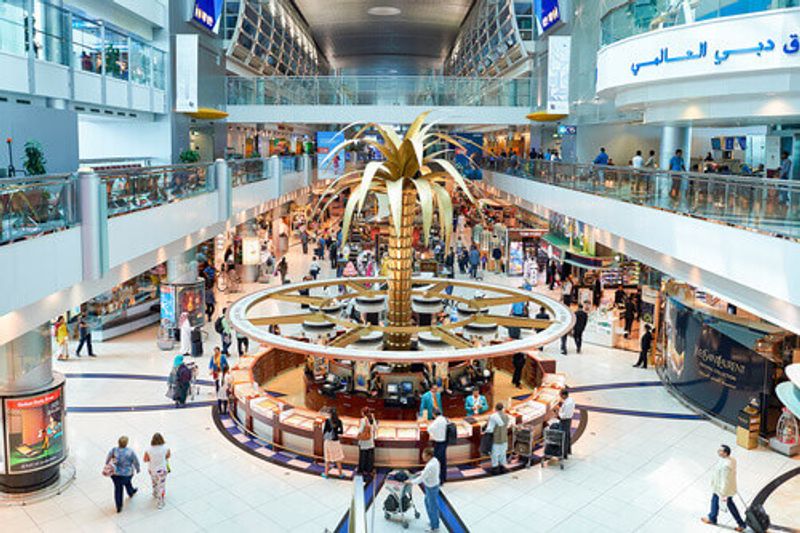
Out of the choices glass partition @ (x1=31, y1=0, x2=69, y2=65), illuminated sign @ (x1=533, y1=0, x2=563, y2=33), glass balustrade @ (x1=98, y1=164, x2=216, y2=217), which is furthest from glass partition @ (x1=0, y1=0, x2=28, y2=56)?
illuminated sign @ (x1=533, y1=0, x2=563, y2=33)

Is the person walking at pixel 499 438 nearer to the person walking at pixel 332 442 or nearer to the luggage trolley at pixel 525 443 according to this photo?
the luggage trolley at pixel 525 443

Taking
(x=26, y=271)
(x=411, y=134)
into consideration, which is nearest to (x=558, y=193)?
(x=411, y=134)

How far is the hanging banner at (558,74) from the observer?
29578mm

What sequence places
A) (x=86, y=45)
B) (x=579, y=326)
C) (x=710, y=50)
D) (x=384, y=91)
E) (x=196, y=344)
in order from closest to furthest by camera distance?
1. (x=710, y=50)
2. (x=196, y=344)
3. (x=579, y=326)
4. (x=86, y=45)
5. (x=384, y=91)

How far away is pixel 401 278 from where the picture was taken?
1655 centimetres

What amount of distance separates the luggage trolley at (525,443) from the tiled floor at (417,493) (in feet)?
0.91

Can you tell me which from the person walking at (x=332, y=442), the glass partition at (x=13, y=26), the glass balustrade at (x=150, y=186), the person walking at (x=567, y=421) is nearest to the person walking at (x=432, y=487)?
the person walking at (x=332, y=442)

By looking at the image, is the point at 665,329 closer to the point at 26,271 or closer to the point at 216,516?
the point at 216,516

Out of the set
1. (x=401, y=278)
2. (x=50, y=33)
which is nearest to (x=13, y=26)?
(x=50, y=33)

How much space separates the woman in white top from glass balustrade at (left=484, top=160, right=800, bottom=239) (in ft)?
32.4

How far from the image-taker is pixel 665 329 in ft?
63.0

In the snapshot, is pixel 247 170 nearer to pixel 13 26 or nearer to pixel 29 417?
pixel 13 26

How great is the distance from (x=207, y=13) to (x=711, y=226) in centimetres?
2374

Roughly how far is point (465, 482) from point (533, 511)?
5.39 ft
